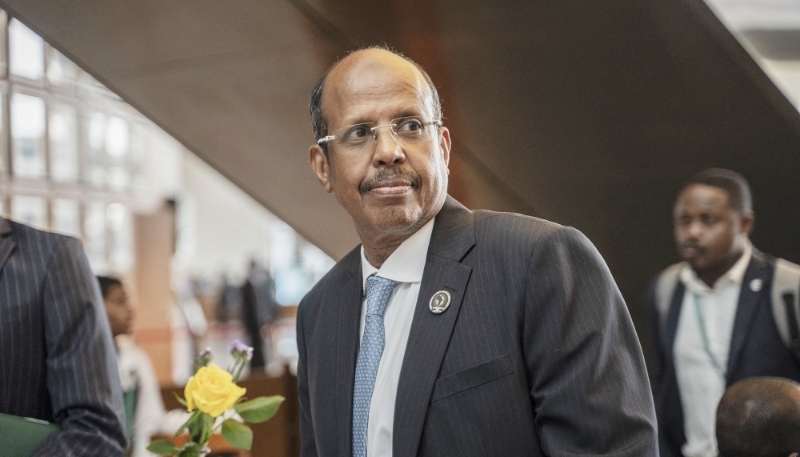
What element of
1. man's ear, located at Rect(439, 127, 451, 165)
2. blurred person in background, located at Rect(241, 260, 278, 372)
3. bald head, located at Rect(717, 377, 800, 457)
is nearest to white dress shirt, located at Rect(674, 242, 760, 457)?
bald head, located at Rect(717, 377, 800, 457)

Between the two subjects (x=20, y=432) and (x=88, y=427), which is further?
(x=88, y=427)

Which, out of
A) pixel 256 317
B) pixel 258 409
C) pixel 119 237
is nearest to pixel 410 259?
pixel 258 409

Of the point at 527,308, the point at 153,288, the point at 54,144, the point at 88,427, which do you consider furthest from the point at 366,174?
the point at 153,288

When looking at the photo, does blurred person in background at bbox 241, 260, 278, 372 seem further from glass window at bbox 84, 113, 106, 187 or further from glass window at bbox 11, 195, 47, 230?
glass window at bbox 11, 195, 47, 230

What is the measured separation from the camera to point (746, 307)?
2.91m

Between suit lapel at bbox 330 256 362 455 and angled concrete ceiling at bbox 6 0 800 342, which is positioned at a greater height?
angled concrete ceiling at bbox 6 0 800 342

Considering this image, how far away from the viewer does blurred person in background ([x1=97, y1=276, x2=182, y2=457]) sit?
13.5 feet

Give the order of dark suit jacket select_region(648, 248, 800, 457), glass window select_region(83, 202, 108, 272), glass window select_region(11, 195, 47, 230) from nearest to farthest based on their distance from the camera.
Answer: dark suit jacket select_region(648, 248, 800, 457)
glass window select_region(11, 195, 47, 230)
glass window select_region(83, 202, 108, 272)

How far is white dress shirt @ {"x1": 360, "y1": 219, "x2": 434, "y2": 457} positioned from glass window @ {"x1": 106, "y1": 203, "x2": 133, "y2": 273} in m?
9.45

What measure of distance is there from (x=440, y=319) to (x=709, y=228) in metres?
1.92

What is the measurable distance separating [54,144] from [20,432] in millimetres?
7470

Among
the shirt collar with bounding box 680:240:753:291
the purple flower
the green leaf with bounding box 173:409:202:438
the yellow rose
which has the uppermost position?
the shirt collar with bounding box 680:240:753:291

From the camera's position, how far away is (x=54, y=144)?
8.70 m

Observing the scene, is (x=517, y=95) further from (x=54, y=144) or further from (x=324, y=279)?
(x=54, y=144)
